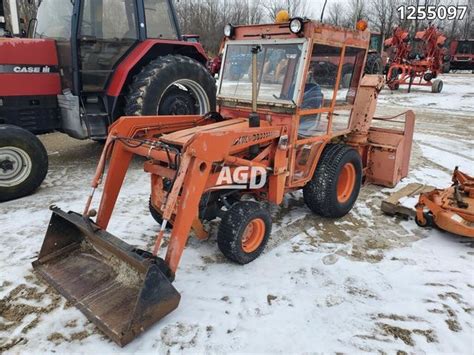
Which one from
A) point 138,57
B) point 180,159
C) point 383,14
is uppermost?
point 383,14

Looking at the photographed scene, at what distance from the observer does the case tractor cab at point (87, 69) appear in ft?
16.0

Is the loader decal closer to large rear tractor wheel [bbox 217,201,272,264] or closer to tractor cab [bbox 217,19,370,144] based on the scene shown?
tractor cab [bbox 217,19,370,144]

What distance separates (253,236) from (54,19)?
4.12 metres

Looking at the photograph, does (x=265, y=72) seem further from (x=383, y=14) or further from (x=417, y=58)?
(x=383, y=14)

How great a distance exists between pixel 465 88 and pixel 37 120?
17986mm

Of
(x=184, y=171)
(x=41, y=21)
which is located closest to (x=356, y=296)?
(x=184, y=171)

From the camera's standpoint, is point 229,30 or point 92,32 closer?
point 229,30

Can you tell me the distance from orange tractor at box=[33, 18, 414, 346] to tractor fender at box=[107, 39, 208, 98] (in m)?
1.64

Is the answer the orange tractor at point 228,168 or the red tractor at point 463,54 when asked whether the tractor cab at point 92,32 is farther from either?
the red tractor at point 463,54

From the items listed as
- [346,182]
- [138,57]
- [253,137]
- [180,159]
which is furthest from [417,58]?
[180,159]

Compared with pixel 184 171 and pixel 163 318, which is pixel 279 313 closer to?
pixel 163 318

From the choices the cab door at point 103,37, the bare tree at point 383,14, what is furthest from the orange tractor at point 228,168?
the bare tree at point 383,14

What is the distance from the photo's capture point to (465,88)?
1745 cm

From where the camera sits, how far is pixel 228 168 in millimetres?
3164
